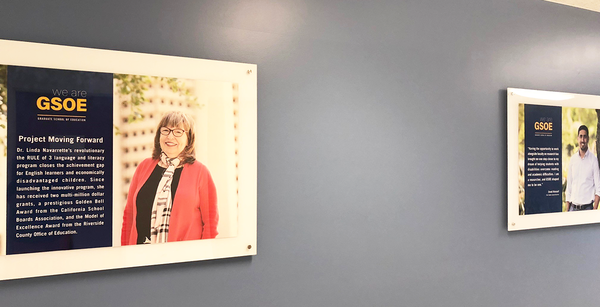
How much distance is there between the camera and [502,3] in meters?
1.66

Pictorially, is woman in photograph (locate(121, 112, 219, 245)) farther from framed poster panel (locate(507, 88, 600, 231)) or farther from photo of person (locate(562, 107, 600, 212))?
photo of person (locate(562, 107, 600, 212))

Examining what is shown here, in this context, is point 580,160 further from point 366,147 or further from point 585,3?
point 366,147

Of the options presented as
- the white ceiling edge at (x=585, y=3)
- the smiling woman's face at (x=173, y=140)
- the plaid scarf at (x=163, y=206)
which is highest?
the white ceiling edge at (x=585, y=3)

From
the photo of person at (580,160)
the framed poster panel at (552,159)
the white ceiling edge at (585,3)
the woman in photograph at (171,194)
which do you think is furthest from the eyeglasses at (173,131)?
the white ceiling edge at (585,3)

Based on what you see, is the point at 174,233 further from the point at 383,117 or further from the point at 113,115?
the point at 383,117

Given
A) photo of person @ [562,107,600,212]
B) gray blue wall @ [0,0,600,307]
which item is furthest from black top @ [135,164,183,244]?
photo of person @ [562,107,600,212]

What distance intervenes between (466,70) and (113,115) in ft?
4.25

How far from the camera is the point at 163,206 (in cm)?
112

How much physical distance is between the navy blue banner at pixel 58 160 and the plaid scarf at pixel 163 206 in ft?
0.37

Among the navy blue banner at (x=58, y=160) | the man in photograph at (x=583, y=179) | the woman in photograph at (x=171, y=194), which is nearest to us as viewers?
the navy blue banner at (x=58, y=160)

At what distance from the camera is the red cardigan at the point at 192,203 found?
3.64ft

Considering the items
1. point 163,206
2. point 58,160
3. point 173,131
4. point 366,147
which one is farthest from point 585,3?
point 58,160

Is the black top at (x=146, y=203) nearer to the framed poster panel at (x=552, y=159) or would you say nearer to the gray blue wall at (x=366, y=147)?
the gray blue wall at (x=366, y=147)

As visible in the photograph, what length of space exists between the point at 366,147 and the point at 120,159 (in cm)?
79
